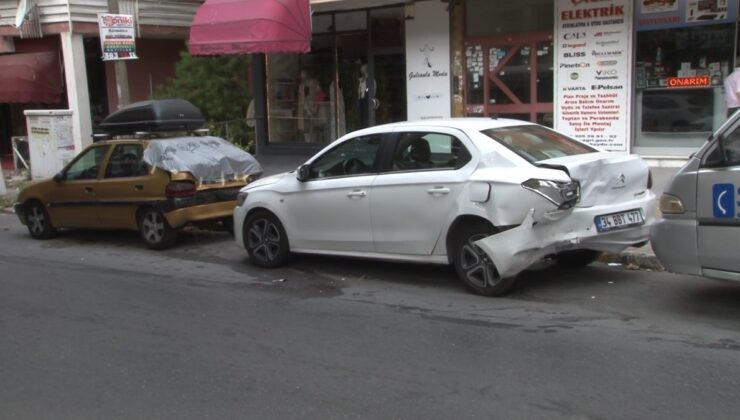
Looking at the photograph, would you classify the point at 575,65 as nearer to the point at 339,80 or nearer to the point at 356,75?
the point at 356,75

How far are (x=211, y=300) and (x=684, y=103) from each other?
357 inches

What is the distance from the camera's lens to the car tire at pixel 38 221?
1118cm

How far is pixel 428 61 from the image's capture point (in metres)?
15.0

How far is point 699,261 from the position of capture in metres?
5.70

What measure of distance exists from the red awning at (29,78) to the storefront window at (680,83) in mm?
14723

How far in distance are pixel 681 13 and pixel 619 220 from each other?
717cm

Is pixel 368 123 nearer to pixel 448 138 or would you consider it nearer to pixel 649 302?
pixel 448 138

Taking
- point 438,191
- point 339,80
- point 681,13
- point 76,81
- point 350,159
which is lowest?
point 438,191

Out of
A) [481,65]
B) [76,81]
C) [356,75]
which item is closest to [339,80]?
[356,75]

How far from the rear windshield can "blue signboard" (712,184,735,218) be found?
1537mm

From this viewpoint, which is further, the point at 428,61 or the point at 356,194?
the point at 428,61

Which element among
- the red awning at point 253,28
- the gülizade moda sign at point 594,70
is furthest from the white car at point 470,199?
the red awning at point 253,28

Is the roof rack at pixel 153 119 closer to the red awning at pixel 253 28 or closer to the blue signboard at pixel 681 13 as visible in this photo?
the red awning at pixel 253 28

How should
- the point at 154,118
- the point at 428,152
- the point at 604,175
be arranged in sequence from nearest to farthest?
the point at 604,175 < the point at 428,152 < the point at 154,118
